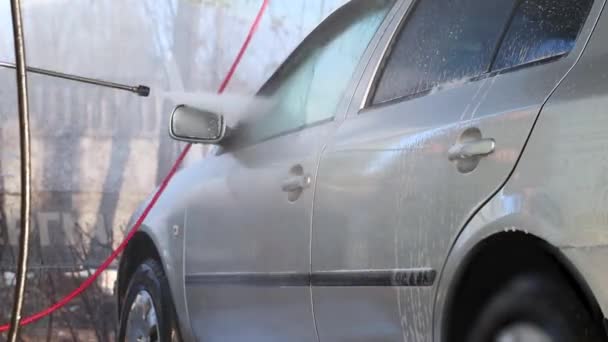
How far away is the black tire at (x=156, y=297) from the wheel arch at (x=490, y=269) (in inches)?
62.0

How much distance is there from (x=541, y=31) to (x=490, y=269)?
509 mm

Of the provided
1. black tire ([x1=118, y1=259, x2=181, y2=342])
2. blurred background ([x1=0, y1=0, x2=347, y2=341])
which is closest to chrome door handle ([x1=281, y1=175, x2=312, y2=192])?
black tire ([x1=118, y1=259, x2=181, y2=342])

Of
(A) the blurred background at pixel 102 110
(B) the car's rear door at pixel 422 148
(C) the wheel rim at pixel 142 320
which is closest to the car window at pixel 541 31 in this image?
(B) the car's rear door at pixel 422 148

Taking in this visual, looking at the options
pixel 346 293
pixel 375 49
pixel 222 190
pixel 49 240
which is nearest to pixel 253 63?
pixel 49 240

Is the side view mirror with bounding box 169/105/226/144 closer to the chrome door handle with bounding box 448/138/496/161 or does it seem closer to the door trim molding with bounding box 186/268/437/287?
the door trim molding with bounding box 186/268/437/287

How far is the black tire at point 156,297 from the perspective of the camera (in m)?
2.82

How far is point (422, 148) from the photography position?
1595mm

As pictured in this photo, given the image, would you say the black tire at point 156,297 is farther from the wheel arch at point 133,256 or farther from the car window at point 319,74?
the car window at point 319,74

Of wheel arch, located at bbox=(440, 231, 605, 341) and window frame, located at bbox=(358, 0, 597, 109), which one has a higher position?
window frame, located at bbox=(358, 0, 597, 109)

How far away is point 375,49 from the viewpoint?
211 centimetres

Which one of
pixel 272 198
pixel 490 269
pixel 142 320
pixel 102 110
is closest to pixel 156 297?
pixel 142 320

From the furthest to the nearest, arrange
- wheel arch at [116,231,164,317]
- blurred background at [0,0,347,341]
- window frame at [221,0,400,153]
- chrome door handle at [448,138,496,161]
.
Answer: blurred background at [0,0,347,341]
wheel arch at [116,231,164,317]
window frame at [221,0,400,153]
chrome door handle at [448,138,496,161]

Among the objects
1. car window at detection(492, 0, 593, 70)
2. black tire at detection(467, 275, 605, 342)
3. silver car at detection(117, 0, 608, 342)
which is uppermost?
car window at detection(492, 0, 593, 70)

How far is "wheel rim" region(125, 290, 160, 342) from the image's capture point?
291 cm
